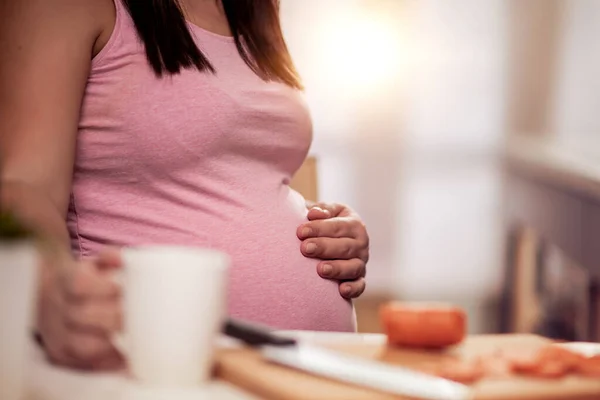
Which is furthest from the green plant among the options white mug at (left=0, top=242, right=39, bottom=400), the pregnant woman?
the pregnant woman

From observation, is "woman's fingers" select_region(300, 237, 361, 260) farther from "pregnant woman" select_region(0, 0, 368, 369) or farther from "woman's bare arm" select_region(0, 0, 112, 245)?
"woman's bare arm" select_region(0, 0, 112, 245)

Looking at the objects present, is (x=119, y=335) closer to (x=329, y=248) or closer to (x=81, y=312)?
(x=81, y=312)

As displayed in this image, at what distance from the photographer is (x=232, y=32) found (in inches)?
49.1

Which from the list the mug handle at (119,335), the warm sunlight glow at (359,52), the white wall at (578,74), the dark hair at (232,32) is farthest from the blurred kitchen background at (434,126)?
the mug handle at (119,335)

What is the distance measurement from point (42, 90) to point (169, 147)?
0.17m

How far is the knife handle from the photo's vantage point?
0.70 meters

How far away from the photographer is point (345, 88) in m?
3.56

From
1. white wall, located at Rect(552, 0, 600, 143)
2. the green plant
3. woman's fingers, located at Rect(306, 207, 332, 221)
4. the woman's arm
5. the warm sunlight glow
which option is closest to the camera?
the green plant

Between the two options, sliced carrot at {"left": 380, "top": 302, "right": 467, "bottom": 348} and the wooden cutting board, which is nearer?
the wooden cutting board

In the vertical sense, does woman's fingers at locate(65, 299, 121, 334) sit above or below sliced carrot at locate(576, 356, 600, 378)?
above

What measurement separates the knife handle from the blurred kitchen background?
276 centimetres

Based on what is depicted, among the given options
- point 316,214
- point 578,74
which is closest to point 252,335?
point 316,214

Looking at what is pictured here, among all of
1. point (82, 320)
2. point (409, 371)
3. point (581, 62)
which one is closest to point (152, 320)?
point (82, 320)

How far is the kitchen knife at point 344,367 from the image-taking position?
0.61 meters
